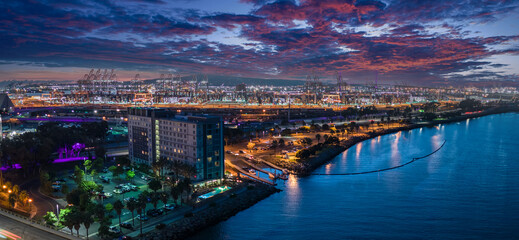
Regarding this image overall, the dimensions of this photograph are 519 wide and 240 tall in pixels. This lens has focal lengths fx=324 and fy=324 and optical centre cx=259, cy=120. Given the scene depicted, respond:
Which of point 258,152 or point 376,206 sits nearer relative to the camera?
point 376,206

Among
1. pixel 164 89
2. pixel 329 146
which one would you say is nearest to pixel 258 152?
pixel 329 146

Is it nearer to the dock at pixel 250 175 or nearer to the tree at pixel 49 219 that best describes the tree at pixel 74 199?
the tree at pixel 49 219

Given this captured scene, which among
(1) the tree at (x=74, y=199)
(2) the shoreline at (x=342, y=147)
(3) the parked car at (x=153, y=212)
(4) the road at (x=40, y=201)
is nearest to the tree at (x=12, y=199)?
(4) the road at (x=40, y=201)

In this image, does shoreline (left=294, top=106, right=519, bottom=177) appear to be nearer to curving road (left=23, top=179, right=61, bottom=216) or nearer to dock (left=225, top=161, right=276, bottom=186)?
dock (left=225, top=161, right=276, bottom=186)

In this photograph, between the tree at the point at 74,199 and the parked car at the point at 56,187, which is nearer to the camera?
the tree at the point at 74,199

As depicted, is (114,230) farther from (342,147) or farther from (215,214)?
(342,147)

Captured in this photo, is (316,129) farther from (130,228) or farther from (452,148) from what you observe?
(130,228)

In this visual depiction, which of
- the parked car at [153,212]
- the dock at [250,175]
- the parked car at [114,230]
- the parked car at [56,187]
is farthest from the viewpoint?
the dock at [250,175]
